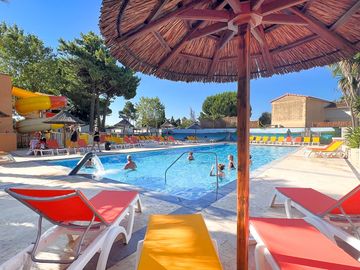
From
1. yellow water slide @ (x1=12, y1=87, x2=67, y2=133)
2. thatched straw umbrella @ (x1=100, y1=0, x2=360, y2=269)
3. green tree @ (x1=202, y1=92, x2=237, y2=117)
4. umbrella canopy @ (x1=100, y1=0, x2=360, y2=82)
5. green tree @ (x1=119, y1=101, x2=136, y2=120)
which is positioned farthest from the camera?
green tree @ (x1=119, y1=101, x2=136, y2=120)

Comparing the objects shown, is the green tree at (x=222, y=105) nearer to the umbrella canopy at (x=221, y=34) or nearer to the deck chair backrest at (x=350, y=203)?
the umbrella canopy at (x=221, y=34)

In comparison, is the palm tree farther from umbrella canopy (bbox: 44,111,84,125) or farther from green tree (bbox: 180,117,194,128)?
green tree (bbox: 180,117,194,128)

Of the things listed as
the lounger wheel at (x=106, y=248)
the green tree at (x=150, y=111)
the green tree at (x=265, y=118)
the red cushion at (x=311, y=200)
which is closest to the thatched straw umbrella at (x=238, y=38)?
the lounger wheel at (x=106, y=248)

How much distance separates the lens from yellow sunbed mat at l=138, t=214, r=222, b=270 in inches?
66.6

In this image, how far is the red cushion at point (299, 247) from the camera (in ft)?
5.69

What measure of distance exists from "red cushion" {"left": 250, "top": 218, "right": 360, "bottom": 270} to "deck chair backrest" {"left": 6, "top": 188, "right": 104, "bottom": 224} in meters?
1.75

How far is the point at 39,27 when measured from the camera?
22.6 meters

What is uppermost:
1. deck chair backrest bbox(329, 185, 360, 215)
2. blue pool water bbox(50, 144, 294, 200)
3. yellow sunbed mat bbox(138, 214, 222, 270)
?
deck chair backrest bbox(329, 185, 360, 215)

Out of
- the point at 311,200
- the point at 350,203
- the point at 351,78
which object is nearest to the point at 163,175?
the point at 311,200

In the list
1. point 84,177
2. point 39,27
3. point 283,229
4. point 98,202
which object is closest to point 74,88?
point 39,27

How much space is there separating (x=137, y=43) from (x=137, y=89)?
26.9 m

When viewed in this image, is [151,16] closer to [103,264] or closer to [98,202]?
[103,264]

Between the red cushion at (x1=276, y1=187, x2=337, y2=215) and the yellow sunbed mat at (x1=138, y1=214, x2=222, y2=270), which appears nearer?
the yellow sunbed mat at (x1=138, y1=214, x2=222, y2=270)

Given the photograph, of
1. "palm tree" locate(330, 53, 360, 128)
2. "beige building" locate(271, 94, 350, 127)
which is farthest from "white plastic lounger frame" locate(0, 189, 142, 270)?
"beige building" locate(271, 94, 350, 127)
